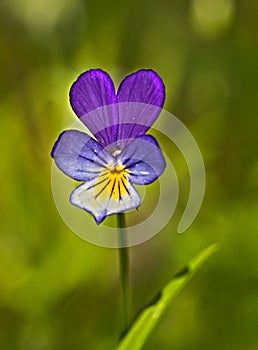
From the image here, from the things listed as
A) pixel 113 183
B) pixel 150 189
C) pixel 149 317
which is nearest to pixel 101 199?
pixel 113 183

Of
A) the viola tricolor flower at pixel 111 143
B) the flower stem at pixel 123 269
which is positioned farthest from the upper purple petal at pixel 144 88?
the flower stem at pixel 123 269

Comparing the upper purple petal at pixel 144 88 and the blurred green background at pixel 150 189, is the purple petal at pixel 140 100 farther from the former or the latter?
the blurred green background at pixel 150 189

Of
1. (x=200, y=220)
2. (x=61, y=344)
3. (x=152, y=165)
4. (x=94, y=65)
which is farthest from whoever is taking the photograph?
(x=94, y=65)

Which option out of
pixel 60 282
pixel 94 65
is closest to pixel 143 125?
pixel 60 282

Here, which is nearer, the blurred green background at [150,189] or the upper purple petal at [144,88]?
the upper purple petal at [144,88]

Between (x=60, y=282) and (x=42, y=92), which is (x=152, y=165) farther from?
(x=42, y=92)

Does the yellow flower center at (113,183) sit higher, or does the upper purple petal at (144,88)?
the upper purple petal at (144,88)

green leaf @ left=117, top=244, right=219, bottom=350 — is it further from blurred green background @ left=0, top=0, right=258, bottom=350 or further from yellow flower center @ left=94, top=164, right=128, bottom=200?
blurred green background @ left=0, top=0, right=258, bottom=350

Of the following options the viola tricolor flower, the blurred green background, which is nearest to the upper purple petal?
the viola tricolor flower
